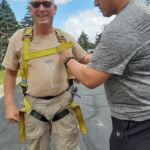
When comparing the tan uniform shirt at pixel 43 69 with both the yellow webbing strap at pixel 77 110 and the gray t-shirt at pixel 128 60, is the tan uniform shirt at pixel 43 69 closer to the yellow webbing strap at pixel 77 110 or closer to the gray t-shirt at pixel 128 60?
the yellow webbing strap at pixel 77 110

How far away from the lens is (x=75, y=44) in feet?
16.3

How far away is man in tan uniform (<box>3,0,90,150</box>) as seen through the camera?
4.61m

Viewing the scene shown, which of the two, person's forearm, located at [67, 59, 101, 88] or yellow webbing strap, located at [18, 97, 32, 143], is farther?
yellow webbing strap, located at [18, 97, 32, 143]

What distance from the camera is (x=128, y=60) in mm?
3166

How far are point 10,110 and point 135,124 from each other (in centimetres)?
189

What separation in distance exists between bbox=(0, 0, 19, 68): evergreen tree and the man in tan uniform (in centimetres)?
7411

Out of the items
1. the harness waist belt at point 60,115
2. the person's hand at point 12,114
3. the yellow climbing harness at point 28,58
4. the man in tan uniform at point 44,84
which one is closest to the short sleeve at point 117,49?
the yellow climbing harness at point 28,58

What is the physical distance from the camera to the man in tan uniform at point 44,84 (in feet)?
15.1

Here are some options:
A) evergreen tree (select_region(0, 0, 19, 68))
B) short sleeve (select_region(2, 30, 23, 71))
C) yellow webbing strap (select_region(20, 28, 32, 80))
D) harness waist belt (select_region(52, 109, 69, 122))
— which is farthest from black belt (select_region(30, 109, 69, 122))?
evergreen tree (select_region(0, 0, 19, 68))

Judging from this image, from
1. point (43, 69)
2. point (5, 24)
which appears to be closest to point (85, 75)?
point (43, 69)

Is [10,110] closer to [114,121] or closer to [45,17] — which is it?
[45,17]

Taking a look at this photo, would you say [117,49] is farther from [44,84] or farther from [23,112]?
[23,112]

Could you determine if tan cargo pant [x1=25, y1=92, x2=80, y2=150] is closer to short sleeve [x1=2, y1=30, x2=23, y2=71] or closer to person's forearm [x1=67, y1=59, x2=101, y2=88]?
short sleeve [x1=2, y1=30, x2=23, y2=71]

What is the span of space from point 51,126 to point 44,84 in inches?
20.8
